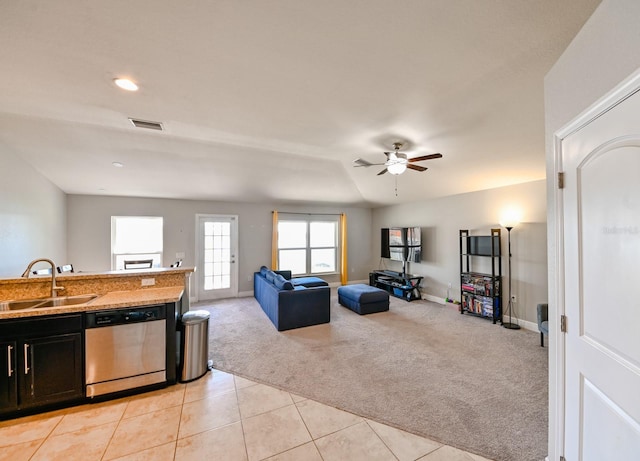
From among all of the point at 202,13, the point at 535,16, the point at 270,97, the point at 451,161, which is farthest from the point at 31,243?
the point at 451,161

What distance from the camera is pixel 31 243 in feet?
12.7

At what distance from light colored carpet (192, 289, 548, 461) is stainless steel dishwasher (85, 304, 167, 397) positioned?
77 centimetres

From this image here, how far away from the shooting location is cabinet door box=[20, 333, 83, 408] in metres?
2.09

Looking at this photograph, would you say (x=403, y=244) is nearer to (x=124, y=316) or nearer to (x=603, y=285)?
(x=603, y=285)

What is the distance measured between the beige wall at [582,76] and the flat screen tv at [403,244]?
176 inches

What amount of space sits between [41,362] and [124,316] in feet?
2.20

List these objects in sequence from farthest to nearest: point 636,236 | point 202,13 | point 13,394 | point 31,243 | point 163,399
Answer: point 31,243 → point 163,399 → point 13,394 → point 202,13 → point 636,236

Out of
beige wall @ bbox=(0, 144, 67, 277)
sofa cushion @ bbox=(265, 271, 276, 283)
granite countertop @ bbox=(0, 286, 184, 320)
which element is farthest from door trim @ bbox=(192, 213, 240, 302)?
granite countertop @ bbox=(0, 286, 184, 320)

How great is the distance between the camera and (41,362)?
2.12 m

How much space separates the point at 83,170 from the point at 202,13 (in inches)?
176

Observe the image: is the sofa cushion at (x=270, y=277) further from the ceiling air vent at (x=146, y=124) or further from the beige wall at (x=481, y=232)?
the beige wall at (x=481, y=232)

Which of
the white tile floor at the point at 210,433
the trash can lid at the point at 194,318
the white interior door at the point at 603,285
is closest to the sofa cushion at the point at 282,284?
the trash can lid at the point at 194,318

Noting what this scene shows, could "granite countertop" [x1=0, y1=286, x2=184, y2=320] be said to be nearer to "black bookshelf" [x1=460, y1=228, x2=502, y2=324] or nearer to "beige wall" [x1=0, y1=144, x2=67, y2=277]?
"beige wall" [x1=0, y1=144, x2=67, y2=277]

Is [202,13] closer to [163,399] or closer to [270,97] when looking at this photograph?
[270,97]
